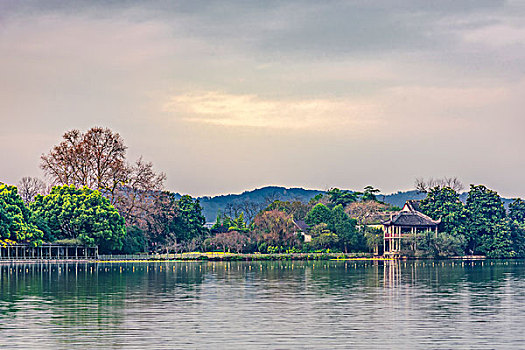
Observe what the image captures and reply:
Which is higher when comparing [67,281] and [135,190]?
[135,190]

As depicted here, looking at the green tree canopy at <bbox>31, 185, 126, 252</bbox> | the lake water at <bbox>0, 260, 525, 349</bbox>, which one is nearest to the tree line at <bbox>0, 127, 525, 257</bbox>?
the green tree canopy at <bbox>31, 185, 126, 252</bbox>

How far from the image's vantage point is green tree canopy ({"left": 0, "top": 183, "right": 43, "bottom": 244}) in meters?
81.3

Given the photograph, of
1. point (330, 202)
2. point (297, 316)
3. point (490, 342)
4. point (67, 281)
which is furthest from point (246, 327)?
point (330, 202)

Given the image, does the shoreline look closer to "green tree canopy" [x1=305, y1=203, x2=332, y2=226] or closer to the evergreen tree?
the evergreen tree

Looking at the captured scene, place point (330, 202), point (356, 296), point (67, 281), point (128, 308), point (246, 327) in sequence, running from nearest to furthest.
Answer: point (246, 327) < point (128, 308) < point (356, 296) < point (67, 281) < point (330, 202)

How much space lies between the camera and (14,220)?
271 ft

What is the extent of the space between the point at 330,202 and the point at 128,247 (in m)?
50.4

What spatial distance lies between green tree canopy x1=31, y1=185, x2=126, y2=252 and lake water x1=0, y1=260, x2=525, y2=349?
36643 millimetres

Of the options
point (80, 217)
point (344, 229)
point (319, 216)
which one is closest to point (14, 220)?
point (80, 217)

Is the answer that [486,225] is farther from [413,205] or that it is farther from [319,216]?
[319,216]

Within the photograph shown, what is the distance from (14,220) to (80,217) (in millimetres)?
9404

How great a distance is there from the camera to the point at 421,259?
116 meters

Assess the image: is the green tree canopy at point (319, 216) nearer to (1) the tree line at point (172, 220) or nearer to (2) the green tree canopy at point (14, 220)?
(1) the tree line at point (172, 220)

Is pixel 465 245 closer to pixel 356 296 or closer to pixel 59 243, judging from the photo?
pixel 59 243
